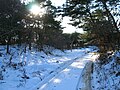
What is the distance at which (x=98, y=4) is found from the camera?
65.2 ft

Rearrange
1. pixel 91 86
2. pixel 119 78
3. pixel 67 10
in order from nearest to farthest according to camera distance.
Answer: pixel 119 78, pixel 91 86, pixel 67 10

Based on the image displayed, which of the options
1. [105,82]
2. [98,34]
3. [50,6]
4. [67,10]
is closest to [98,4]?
[98,34]

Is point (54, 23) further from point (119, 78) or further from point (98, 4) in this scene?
point (119, 78)

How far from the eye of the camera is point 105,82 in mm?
12070

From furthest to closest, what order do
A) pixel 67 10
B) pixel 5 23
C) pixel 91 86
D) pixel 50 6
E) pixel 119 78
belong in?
pixel 50 6
pixel 67 10
pixel 5 23
pixel 91 86
pixel 119 78

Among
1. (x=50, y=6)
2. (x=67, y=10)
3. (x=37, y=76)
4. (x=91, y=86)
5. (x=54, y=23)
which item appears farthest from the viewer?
(x=54, y=23)

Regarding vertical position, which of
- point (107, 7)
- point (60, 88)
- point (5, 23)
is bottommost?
point (60, 88)

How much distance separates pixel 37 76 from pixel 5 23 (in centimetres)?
485

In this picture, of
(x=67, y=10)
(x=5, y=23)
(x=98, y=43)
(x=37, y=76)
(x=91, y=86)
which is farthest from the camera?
(x=67, y=10)

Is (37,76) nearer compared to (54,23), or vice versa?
(37,76)

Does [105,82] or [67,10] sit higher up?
[67,10]

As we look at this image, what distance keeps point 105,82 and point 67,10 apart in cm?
1365

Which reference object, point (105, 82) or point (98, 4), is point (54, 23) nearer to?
point (98, 4)

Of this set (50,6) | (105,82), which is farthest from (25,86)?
(50,6)
